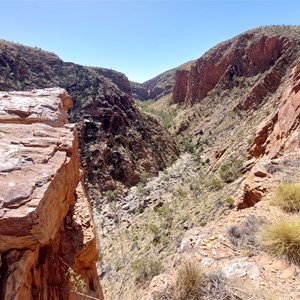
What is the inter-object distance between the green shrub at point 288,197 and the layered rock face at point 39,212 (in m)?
3.65

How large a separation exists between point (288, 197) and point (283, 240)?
140 cm

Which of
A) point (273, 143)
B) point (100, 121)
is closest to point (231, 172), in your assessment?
point (273, 143)

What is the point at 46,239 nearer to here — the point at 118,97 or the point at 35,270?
the point at 35,270

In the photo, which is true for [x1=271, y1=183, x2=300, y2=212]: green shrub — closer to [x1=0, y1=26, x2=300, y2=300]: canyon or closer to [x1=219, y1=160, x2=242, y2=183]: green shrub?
[x1=0, y1=26, x2=300, y2=300]: canyon

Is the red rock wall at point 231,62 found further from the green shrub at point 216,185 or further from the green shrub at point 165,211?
the green shrub at point 165,211

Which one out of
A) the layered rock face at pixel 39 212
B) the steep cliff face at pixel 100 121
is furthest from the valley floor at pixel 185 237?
the steep cliff face at pixel 100 121

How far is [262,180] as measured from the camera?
7.24m

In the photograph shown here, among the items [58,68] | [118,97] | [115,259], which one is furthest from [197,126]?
[115,259]

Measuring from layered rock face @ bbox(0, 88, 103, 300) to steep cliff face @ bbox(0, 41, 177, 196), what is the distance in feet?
76.4

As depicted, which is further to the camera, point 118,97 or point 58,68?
point 58,68

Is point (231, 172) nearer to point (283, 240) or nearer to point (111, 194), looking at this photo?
point (111, 194)

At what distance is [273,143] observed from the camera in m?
14.6

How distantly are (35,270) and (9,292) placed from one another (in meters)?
0.69

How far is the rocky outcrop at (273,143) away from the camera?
7.24m
